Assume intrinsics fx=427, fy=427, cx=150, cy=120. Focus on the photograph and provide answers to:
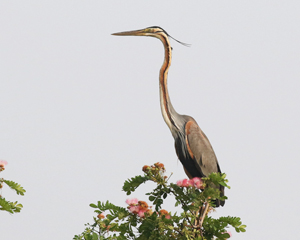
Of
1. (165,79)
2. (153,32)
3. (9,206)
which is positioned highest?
(153,32)

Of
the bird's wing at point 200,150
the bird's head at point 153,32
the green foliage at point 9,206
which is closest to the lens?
the green foliage at point 9,206

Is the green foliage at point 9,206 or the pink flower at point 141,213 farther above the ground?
the pink flower at point 141,213

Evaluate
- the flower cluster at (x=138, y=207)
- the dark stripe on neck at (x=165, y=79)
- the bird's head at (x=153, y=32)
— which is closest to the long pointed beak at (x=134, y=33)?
the bird's head at (x=153, y=32)

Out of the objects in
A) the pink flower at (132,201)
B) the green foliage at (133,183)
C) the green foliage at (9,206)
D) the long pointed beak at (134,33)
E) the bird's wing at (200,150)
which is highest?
the long pointed beak at (134,33)

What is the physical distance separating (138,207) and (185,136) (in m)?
1.21

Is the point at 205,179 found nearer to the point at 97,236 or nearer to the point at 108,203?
the point at 108,203

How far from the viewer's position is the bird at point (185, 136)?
4156 millimetres

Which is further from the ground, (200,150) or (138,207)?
(200,150)

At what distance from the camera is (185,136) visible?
419 centimetres

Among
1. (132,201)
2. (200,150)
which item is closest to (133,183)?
(132,201)

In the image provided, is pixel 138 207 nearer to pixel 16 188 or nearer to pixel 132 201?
pixel 132 201

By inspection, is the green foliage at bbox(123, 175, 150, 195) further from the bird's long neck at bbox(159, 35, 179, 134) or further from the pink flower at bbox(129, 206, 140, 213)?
the bird's long neck at bbox(159, 35, 179, 134)

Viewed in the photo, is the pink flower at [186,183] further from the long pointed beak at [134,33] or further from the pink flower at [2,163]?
the long pointed beak at [134,33]

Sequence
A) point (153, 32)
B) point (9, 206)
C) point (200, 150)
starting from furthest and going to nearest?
point (153, 32) → point (200, 150) → point (9, 206)
